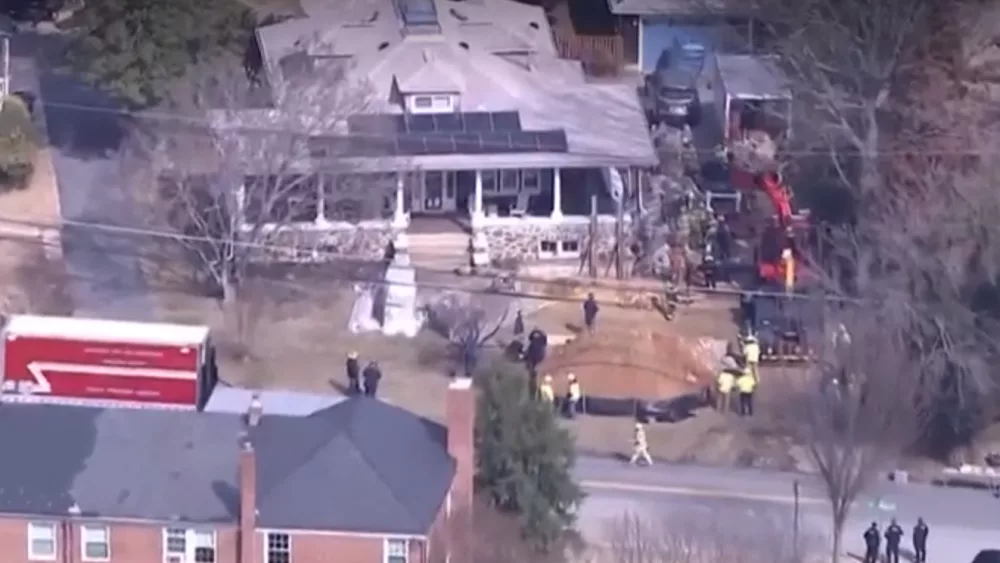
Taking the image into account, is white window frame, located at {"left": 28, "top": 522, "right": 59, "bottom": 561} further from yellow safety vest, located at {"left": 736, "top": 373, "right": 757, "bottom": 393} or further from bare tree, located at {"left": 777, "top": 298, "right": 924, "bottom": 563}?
yellow safety vest, located at {"left": 736, "top": 373, "right": 757, "bottom": 393}

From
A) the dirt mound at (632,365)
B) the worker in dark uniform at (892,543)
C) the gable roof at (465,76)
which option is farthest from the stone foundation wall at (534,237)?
the worker in dark uniform at (892,543)

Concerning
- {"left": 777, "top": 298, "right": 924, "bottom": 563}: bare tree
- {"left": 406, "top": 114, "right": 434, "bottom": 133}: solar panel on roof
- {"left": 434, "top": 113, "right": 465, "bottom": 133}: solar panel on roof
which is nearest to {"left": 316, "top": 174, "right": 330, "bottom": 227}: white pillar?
{"left": 406, "top": 114, "right": 434, "bottom": 133}: solar panel on roof

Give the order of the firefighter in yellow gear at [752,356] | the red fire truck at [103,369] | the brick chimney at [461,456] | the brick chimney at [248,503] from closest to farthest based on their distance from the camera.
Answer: the brick chimney at [248,503] → the brick chimney at [461,456] → the red fire truck at [103,369] → the firefighter in yellow gear at [752,356]

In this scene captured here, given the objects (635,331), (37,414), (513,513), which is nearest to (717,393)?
(635,331)

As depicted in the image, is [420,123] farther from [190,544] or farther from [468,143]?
[190,544]

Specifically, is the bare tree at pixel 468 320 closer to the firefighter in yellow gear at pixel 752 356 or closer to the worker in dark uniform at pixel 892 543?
the firefighter in yellow gear at pixel 752 356

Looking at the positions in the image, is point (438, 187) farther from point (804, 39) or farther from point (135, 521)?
point (135, 521)

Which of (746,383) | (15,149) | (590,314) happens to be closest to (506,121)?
(590,314)
